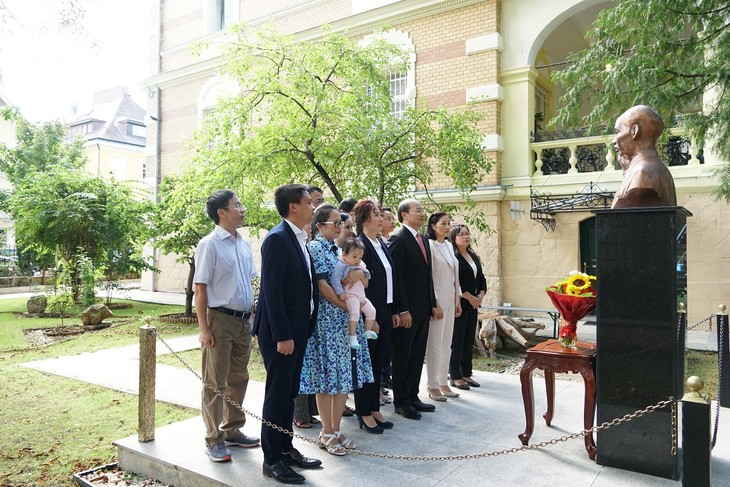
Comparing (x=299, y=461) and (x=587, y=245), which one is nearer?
(x=299, y=461)

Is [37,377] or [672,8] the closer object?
[672,8]

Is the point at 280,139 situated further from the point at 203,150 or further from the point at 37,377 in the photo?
the point at 37,377

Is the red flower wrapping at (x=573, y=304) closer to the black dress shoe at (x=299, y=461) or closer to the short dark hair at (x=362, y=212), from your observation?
the short dark hair at (x=362, y=212)

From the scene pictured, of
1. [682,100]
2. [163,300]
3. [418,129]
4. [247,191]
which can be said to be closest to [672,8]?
[682,100]

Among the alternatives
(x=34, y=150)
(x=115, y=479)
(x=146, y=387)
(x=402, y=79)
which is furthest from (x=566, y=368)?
(x=34, y=150)

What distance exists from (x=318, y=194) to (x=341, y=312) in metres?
1.67

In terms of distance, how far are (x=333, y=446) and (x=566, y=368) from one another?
1999 millimetres

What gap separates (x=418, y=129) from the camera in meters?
9.54

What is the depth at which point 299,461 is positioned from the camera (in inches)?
162

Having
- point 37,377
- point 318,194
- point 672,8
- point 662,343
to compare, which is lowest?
point 37,377

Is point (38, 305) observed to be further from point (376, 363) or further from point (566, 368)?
point (566, 368)

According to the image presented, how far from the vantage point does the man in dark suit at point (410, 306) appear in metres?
5.50

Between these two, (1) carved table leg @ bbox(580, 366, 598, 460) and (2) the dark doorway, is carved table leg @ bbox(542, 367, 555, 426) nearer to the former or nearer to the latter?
(1) carved table leg @ bbox(580, 366, 598, 460)

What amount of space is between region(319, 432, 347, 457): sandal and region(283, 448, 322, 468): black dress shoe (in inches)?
8.2
